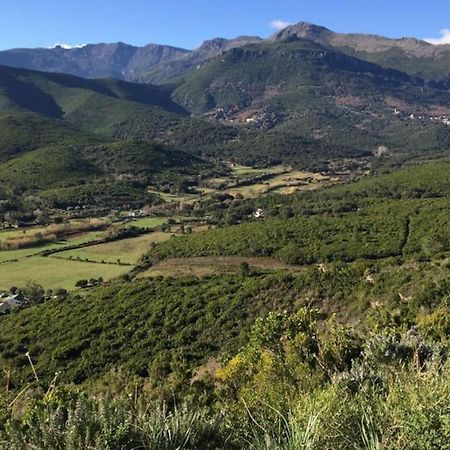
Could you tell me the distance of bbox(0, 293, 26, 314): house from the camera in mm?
41969

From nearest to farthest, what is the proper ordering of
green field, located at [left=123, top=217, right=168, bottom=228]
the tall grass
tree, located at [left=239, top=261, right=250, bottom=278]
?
1. the tall grass
2. tree, located at [left=239, top=261, right=250, bottom=278]
3. green field, located at [left=123, top=217, right=168, bottom=228]

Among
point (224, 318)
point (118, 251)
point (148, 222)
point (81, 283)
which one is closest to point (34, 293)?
point (81, 283)

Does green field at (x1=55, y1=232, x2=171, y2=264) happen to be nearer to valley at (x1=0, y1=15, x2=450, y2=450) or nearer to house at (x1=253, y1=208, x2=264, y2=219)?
valley at (x1=0, y1=15, x2=450, y2=450)

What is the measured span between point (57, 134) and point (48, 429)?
175780 mm

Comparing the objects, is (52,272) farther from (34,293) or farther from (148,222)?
(148,222)

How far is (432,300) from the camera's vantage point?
70.3ft

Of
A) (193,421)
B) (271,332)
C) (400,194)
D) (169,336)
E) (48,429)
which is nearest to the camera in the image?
(48,429)

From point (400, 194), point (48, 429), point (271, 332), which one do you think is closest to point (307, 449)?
point (48, 429)

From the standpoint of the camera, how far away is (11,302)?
43312 millimetres

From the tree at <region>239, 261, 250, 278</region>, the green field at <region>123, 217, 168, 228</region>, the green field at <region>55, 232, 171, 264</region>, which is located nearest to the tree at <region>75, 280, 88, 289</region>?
the green field at <region>55, 232, 171, 264</region>

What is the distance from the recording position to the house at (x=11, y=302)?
42.0 meters

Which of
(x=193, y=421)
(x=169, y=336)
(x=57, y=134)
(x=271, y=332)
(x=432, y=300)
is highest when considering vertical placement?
(x=57, y=134)

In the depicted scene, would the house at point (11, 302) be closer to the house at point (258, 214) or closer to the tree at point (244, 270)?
the tree at point (244, 270)

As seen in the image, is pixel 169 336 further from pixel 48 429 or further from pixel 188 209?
pixel 188 209
